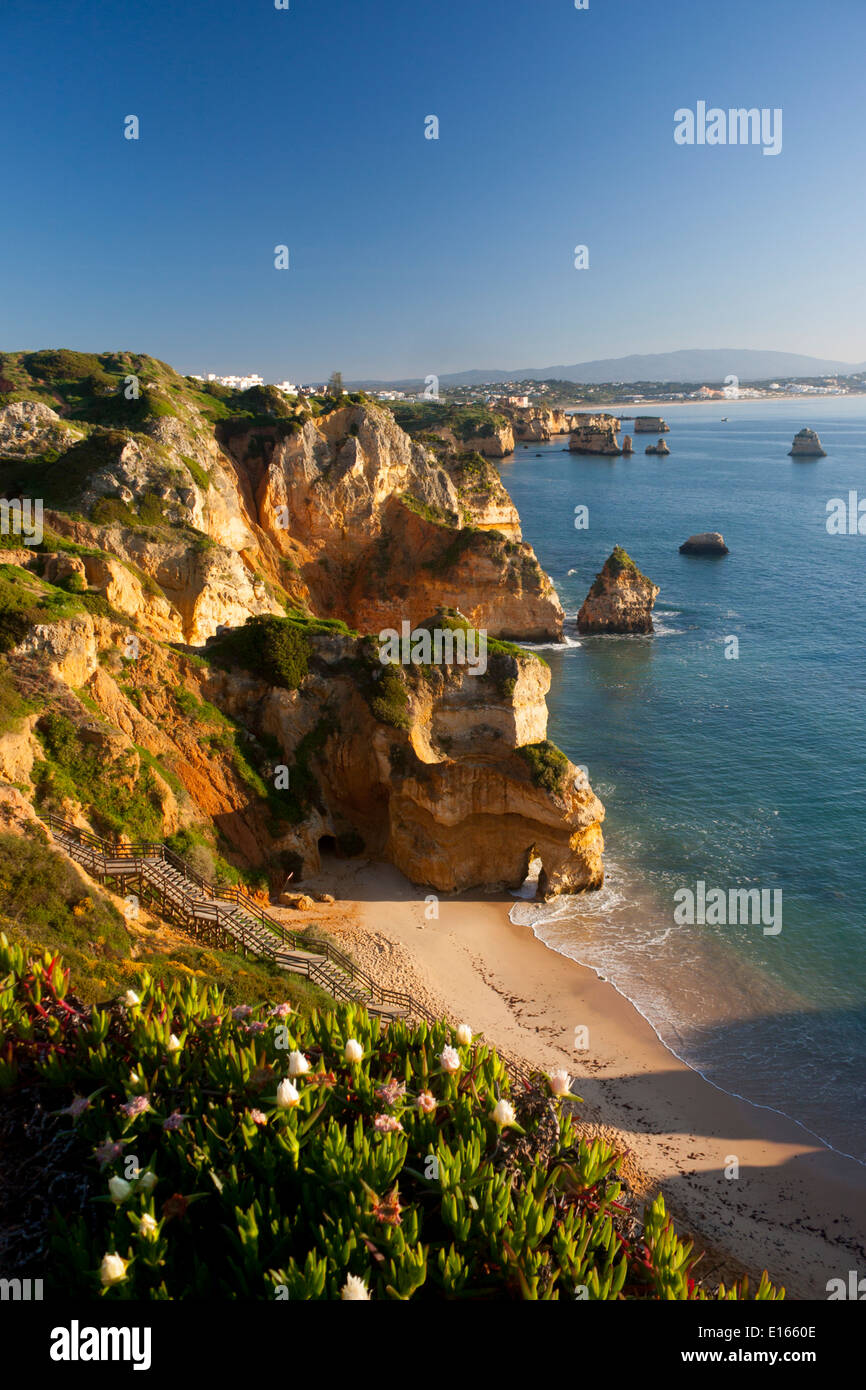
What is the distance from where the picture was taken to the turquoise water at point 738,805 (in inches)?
848

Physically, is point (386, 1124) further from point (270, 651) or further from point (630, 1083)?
point (270, 651)

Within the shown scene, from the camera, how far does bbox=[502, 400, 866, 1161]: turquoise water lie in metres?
21.5

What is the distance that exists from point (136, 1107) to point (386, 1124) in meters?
2.44

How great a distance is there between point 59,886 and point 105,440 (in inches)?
1065

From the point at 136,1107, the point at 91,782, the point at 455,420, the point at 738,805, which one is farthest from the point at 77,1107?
the point at 455,420

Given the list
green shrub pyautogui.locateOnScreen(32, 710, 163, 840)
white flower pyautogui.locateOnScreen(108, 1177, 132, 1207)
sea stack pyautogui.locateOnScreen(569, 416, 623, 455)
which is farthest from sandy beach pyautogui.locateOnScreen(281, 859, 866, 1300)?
sea stack pyautogui.locateOnScreen(569, 416, 623, 455)

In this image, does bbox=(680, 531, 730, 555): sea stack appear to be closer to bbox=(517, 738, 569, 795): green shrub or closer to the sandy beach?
bbox=(517, 738, 569, 795): green shrub

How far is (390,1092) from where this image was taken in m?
8.34

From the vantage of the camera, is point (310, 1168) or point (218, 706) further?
point (218, 706)

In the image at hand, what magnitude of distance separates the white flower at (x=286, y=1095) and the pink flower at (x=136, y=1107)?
1288mm

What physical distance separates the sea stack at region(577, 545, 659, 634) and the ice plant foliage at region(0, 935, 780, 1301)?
52262 mm
